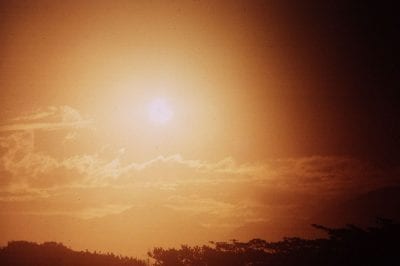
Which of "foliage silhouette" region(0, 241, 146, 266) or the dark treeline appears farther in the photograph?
"foliage silhouette" region(0, 241, 146, 266)

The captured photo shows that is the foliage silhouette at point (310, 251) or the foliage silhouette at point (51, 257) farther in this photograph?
the foliage silhouette at point (51, 257)

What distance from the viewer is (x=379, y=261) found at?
1556 cm

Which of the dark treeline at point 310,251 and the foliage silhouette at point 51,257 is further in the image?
the foliage silhouette at point 51,257

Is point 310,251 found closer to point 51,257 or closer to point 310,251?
point 310,251

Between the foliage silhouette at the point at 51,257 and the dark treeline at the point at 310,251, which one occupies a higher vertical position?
the foliage silhouette at the point at 51,257

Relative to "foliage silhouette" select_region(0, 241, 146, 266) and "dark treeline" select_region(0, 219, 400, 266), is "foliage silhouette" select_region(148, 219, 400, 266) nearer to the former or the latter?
"dark treeline" select_region(0, 219, 400, 266)

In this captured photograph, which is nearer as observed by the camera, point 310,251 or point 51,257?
point 310,251

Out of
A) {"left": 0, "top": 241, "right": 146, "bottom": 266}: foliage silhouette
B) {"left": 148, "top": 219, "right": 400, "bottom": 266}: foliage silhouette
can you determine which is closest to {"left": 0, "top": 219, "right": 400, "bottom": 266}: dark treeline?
{"left": 148, "top": 219, "right": 400, "bottom": 266}: foliage silhouette

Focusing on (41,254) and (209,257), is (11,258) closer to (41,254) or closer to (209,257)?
(41,254)

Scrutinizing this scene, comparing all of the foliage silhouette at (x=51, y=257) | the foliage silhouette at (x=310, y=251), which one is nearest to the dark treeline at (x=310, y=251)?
the foliage silhouette at (x=310, y=251)

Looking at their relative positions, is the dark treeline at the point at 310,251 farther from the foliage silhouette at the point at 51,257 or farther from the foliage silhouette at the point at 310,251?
the foliage silhouette at the point at 51,257

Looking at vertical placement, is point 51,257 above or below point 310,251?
above

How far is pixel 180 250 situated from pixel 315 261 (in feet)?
18.8

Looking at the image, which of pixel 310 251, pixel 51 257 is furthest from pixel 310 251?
pixel 51 257
